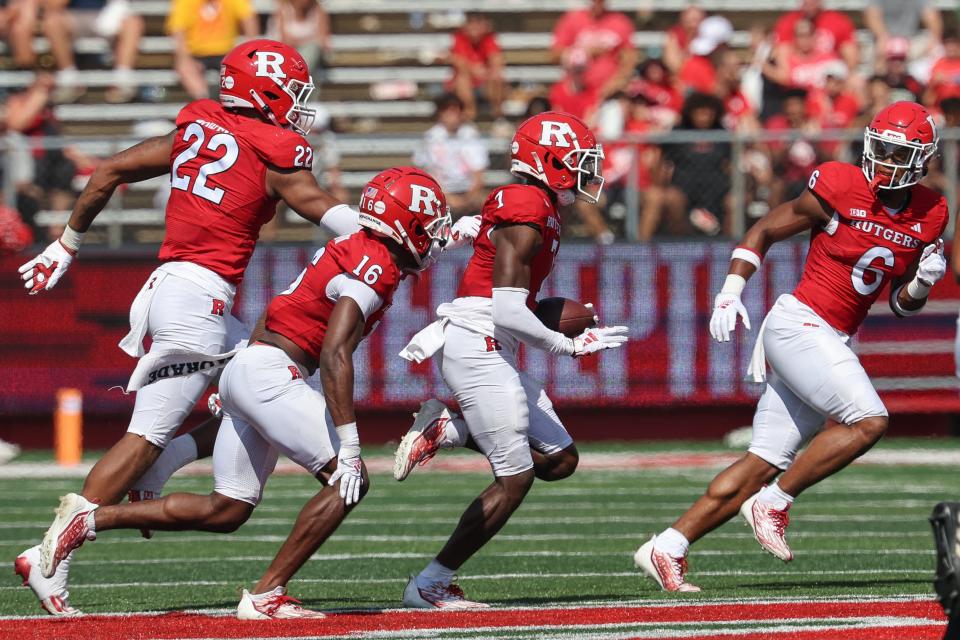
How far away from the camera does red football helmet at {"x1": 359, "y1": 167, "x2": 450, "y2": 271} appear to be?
21.2 ft

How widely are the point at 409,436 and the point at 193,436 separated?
2.88 feet

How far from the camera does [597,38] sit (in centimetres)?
1578

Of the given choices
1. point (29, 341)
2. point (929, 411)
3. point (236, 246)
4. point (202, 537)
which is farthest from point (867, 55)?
point (236, 246)

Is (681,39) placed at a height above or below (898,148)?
above

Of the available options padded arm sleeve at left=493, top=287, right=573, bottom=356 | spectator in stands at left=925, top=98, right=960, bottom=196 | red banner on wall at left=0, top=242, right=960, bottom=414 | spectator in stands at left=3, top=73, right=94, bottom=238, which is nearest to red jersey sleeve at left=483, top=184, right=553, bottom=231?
padded arm sleeve at left=493, top=287, right=573, bottom=356

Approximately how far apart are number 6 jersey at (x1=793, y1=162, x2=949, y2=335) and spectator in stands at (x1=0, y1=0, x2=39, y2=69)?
10.7m

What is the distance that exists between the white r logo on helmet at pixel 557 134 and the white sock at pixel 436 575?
1.69m

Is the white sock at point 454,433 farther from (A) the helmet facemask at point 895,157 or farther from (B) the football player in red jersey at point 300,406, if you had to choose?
(A) the helmet facemask at point 895,157

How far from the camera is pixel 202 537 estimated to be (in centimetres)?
966

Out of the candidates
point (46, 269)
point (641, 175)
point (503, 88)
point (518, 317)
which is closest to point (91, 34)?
point (503, 88)

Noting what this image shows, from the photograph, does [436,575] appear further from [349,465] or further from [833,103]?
[833,103]

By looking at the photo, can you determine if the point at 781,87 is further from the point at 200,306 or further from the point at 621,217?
the point at 200,306

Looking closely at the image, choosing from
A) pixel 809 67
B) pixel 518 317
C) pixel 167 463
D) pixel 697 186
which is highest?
pixel 809 67

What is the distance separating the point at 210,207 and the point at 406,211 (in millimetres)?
920
